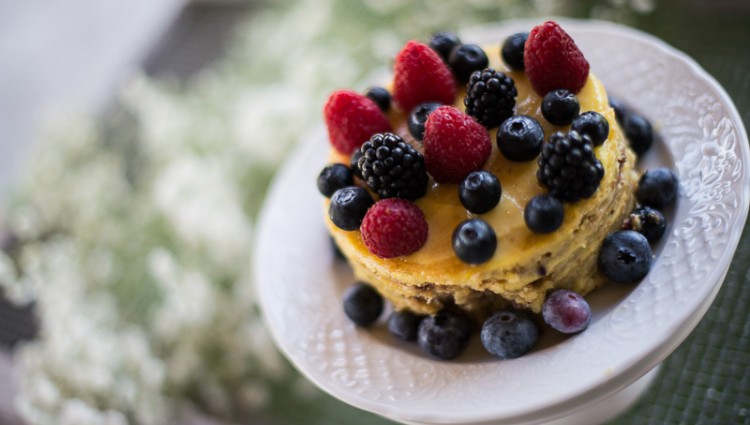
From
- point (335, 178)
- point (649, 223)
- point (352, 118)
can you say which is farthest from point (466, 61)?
point (649, 223)

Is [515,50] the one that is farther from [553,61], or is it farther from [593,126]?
[593,126]

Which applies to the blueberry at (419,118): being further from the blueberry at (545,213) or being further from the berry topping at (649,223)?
the berry topping at (649,223)

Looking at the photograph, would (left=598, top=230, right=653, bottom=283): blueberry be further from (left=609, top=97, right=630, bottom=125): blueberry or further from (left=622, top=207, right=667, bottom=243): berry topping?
(left=609, top=97, right=630, bottom=125): blueberry

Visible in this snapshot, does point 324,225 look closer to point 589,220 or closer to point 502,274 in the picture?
point 502,274

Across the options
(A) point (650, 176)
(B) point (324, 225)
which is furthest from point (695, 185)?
(B) point (324, 225)

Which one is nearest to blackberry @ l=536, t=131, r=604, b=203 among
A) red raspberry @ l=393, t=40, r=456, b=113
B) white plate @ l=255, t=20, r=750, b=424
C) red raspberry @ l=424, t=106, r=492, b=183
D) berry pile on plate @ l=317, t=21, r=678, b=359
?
berry pile on plate @ l=317, t=21, r=678, b=359

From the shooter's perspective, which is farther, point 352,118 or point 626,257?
point 352,118

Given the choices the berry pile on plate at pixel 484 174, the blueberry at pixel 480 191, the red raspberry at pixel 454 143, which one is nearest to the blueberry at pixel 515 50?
the berry pile on plate at pixel 484 174
